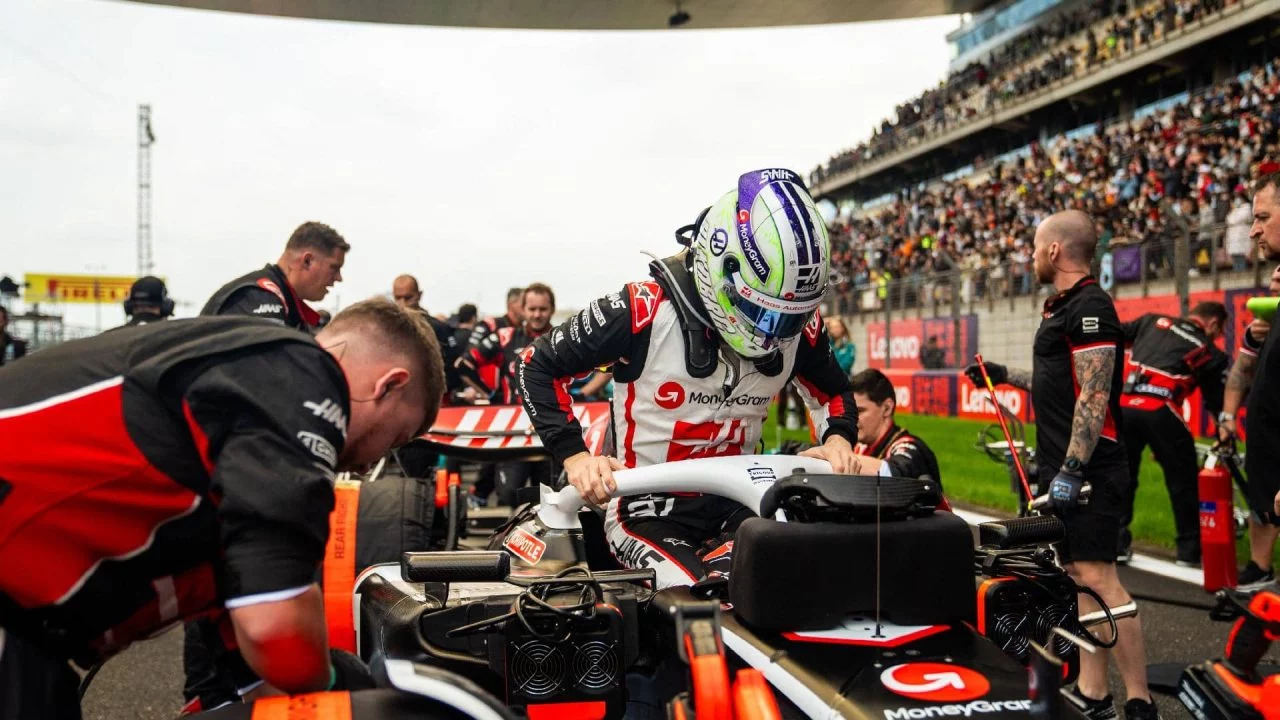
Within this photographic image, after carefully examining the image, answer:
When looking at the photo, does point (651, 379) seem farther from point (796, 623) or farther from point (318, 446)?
point (318, 446)

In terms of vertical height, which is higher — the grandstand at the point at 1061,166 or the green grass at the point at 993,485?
the grandstand at the point at 1061,166

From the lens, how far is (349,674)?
1882 mm

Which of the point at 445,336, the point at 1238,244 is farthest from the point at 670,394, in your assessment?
the point at 1238,244

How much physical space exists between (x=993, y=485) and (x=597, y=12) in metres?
21.0

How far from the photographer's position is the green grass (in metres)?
7.20

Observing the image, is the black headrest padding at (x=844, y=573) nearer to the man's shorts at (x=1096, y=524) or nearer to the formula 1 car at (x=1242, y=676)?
the formula 1 car at (x=1242, y=676)

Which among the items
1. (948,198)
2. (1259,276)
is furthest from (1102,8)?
(1259,276)

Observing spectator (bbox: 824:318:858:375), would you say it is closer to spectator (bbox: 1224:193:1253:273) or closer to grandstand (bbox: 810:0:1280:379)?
grandstand (bbox: 810:0:1280:379)

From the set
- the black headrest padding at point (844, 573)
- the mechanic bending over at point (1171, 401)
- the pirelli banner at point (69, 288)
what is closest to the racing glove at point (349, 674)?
the black headrest padding at point (844, 573)

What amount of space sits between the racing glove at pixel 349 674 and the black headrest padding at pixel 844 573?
74 cm

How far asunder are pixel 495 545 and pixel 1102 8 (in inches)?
1473

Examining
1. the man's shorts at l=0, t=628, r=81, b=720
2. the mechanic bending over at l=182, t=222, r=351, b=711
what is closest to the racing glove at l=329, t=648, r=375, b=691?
the man's shorts at l=0, t=628, r=81, b=720

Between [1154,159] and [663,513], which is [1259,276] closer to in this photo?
[1154,159]

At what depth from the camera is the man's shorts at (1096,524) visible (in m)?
3.93
